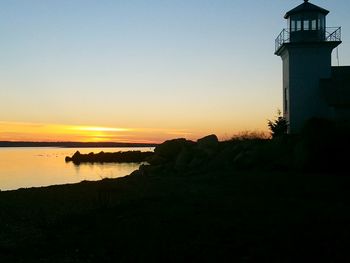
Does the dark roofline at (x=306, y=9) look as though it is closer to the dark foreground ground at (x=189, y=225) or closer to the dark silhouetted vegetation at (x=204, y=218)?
the dark silhouetted vegetation at (x=204, y=218)

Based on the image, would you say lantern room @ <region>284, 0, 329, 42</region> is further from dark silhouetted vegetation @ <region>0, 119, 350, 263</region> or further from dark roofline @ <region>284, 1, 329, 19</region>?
dark silhouetted vegetation @ <region>0, 119, 350, 263</region>

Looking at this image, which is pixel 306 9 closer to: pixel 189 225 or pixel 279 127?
pixel 279 127

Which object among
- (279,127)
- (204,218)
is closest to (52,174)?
(279,127)

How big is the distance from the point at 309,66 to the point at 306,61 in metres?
0.38

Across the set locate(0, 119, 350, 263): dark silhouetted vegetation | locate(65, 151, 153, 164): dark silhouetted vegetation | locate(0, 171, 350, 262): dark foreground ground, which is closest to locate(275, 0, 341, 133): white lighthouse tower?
locate(0, 119, 350, 263): dark silhouetted vegetation

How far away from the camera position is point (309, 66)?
1173 inches

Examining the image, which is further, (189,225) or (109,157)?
(109,157)

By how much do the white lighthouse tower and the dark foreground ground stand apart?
45.5ft

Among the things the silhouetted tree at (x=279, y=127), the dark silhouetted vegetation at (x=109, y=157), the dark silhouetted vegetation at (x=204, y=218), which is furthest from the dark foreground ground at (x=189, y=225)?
the dark silhouetted vegetation at (x=109, y=157)

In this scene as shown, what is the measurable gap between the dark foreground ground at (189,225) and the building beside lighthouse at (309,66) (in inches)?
543

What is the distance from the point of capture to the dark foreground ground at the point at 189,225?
7758mm

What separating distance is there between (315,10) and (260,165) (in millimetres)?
11995

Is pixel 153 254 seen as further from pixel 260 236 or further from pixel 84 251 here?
pixel 260 236

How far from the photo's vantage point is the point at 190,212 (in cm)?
1141
